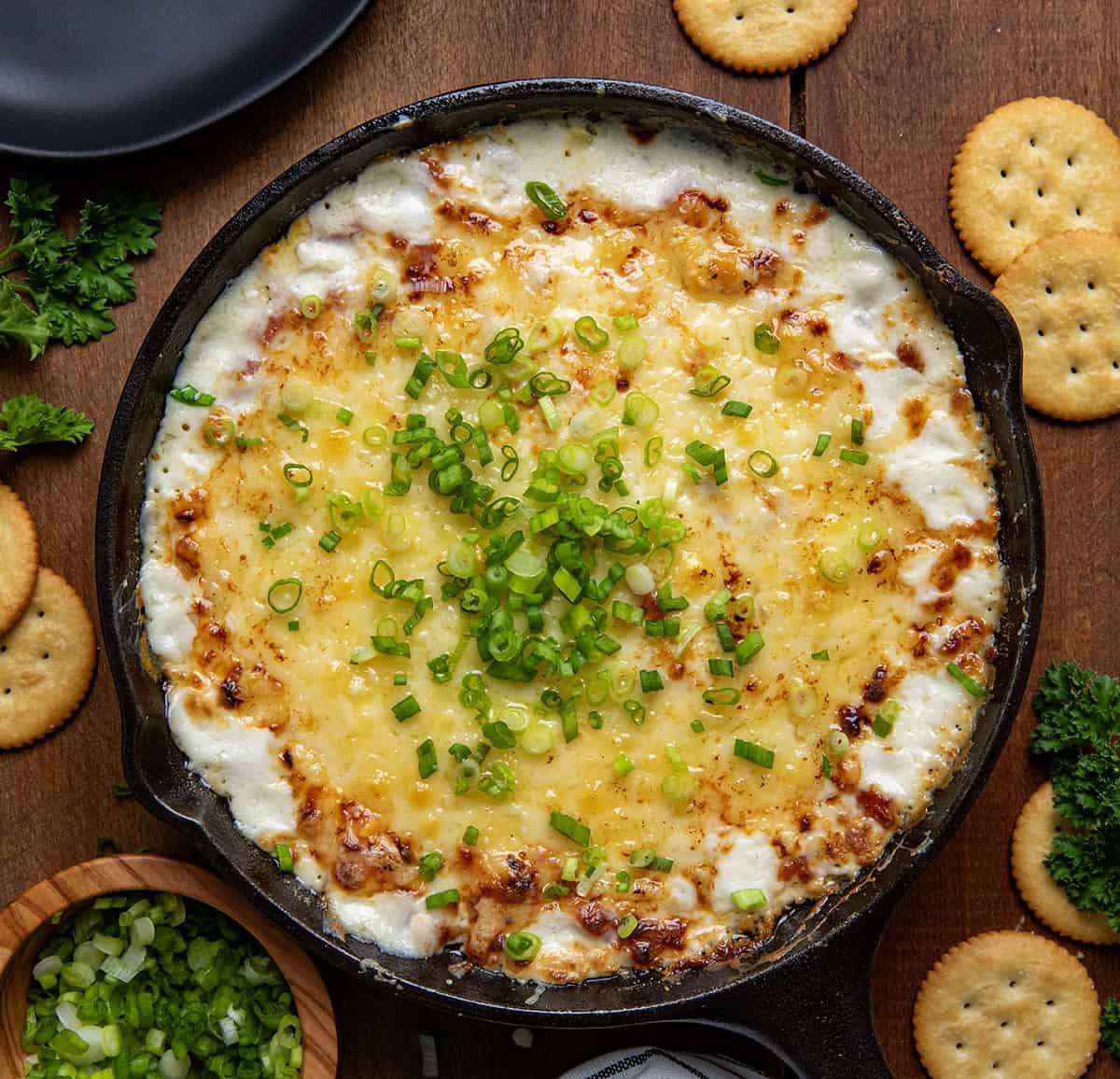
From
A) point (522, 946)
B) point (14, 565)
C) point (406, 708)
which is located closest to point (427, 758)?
point (406, 708)

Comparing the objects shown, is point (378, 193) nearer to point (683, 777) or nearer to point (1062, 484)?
point (683, 777)

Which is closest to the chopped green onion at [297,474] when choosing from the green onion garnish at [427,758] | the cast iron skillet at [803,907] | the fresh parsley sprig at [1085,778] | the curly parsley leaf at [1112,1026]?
the cast iron skillet at [803,907]

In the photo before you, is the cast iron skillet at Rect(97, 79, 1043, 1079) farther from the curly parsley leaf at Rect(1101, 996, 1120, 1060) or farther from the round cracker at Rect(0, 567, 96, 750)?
the curly parsley leaf at Rect(1101, 996, 1120, 1060)

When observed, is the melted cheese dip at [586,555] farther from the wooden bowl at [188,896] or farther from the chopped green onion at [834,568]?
the wooden bowl at [188,896]

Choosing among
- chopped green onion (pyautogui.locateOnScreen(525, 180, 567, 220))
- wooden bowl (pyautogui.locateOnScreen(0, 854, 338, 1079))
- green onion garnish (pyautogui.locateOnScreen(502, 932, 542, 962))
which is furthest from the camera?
wooden bowl (pyautogui.locateOnScreen(0, 854, 338, 1079))

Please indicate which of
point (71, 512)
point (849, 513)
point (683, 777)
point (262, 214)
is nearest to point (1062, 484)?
point (849, 513)

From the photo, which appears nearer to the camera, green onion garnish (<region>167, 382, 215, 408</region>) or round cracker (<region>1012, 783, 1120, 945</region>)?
green onion garnish (<region>167, 382, 215, 408</region>)

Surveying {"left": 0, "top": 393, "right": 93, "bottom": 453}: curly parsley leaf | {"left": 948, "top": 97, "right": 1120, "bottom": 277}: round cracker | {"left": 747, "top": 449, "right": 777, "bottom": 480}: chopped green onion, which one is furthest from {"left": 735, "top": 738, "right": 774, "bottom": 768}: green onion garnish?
{"left": 0, "top": 393, "right": 93, "bottom": 453}: curly parsley leaf
